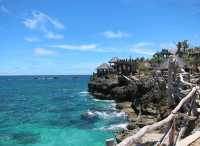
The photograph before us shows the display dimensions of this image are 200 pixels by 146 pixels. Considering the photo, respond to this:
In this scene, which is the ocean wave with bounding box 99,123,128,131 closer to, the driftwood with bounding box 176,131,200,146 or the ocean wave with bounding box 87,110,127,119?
the ocean wave with bounding box 87,110,127,119

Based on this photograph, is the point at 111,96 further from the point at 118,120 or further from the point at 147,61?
the point at 118,120

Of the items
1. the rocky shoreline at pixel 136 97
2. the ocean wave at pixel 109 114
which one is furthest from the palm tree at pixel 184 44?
the ocean wave at pixel 109 114

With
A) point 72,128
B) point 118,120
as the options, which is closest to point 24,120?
point 72,128

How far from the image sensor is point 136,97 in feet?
127

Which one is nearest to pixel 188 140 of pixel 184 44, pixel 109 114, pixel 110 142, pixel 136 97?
pixel 110 142

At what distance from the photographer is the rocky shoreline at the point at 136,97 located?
24.0m

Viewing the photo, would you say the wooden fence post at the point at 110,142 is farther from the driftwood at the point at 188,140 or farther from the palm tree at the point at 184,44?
the palm tree at the point at 184,44

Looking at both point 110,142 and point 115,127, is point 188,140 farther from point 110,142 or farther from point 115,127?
point 115,127

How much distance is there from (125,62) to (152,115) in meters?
29.8

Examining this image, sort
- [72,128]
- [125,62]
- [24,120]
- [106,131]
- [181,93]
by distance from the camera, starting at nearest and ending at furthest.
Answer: [181,93] → [106,131] → [72,128] → [24,120] → [125,62]

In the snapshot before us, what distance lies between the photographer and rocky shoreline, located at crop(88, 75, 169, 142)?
78.8 feet

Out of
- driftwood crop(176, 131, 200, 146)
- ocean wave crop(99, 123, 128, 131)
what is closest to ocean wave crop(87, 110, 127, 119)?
ocean wave crop(99, 123, 128, 131)

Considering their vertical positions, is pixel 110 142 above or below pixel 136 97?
above

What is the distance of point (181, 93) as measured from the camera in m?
20.0
